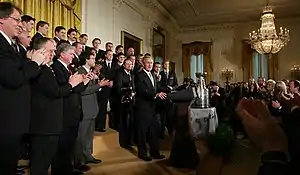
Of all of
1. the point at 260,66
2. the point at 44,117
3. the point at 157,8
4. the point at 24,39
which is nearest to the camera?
the point at 44,117

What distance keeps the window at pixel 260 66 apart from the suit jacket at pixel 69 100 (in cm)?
1045

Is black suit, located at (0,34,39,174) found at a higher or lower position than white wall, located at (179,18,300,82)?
lower

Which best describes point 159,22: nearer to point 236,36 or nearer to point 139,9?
point 139,9

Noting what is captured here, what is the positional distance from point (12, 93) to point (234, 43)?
460 inches

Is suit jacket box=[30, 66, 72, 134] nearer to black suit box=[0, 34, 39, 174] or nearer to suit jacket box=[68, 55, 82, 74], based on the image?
black suit box=[0, 34, 39, 174]

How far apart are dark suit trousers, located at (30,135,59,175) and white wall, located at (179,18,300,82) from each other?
11023mm

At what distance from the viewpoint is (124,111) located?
5.00 meters

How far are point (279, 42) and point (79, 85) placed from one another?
7.53 meters

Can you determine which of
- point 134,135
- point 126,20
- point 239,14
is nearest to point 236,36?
point 239,14

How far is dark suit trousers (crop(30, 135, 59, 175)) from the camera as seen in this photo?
7.91 feet

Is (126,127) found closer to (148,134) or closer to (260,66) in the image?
(148,134)

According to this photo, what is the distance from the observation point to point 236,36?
1284 cm

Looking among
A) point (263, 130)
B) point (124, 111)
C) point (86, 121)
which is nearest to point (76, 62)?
point (86, 121)

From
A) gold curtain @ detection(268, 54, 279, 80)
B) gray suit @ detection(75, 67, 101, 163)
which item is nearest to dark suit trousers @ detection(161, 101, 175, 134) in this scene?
gray suit @ detection(75, 67, 101, 163)
